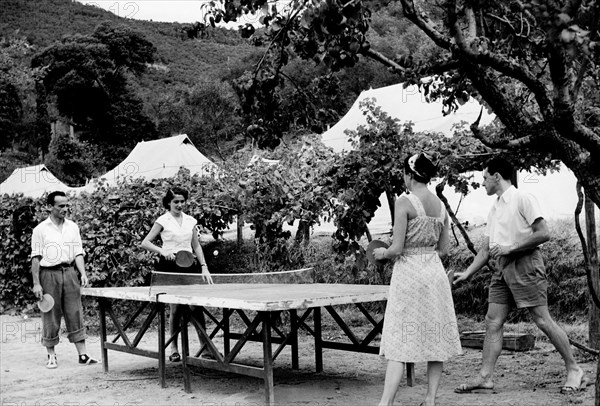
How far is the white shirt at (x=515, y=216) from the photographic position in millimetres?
5746

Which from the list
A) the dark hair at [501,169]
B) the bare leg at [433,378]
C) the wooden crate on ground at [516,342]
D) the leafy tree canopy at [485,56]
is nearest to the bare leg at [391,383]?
the bare leg at [433,378]

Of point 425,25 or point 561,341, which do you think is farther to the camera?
point 561,341

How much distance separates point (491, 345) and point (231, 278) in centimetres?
251

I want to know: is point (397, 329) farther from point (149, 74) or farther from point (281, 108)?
point (149, 74)

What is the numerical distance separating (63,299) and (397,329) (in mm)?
4350

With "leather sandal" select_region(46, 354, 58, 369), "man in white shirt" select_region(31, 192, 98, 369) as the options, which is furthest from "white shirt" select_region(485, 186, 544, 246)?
"leather sandal" select_region(46, 354, 58, 369)

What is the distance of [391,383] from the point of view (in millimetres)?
4996

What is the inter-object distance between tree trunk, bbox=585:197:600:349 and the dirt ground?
23cm

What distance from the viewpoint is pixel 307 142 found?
30.7ft

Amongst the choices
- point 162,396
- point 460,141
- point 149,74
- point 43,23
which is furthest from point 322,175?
point 43,23

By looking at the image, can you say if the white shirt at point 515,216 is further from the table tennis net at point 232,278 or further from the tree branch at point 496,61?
the table tennis net at point 232,278

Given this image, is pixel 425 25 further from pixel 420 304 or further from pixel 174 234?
pixel 174 234

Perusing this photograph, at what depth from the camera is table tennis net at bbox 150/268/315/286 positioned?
668 cm

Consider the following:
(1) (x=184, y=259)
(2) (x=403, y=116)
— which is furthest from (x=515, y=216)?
(2) (x=403, y=116)
